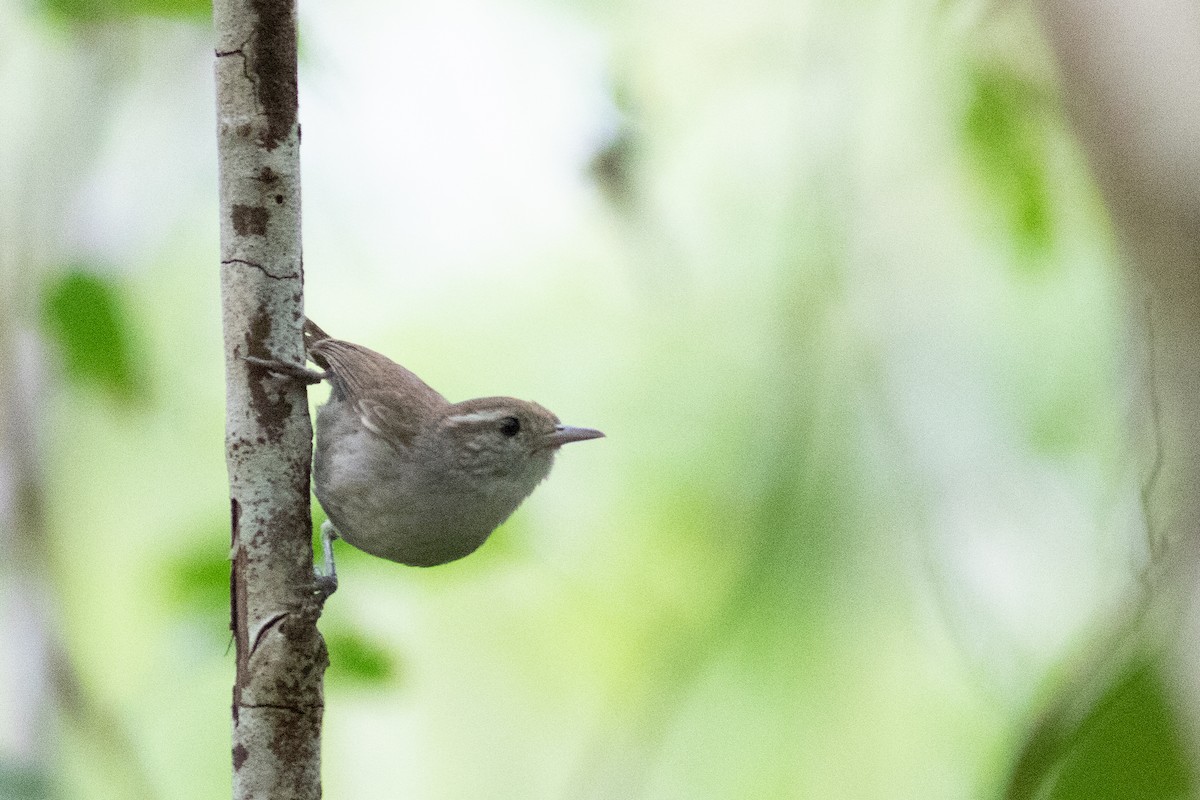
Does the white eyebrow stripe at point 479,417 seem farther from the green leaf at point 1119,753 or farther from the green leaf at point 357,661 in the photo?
the green leaf at point 1119,753

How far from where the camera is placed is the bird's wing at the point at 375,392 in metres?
3.62

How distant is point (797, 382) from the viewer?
13.8ft

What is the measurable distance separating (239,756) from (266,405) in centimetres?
80

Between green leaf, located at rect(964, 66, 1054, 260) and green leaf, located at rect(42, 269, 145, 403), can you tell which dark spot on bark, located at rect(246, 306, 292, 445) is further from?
green leaf, located at rect(964, 66, 1054, 260)

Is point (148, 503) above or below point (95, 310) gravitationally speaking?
below

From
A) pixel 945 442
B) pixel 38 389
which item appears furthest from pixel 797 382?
pixel 38 389

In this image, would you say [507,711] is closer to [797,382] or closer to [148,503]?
[148,503]

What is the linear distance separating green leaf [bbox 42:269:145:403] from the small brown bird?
0.63 metres

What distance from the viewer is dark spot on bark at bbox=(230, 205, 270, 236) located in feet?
8.29

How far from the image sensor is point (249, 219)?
253 centimetres

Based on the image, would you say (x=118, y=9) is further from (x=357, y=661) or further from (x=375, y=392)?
(x=357, y=661)

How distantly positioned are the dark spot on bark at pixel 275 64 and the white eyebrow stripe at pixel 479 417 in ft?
4.60

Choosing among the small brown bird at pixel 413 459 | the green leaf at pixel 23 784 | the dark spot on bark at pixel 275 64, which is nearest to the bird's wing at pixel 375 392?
the small brown bird at pixel 413 459

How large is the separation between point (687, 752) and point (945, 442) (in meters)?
1.82
